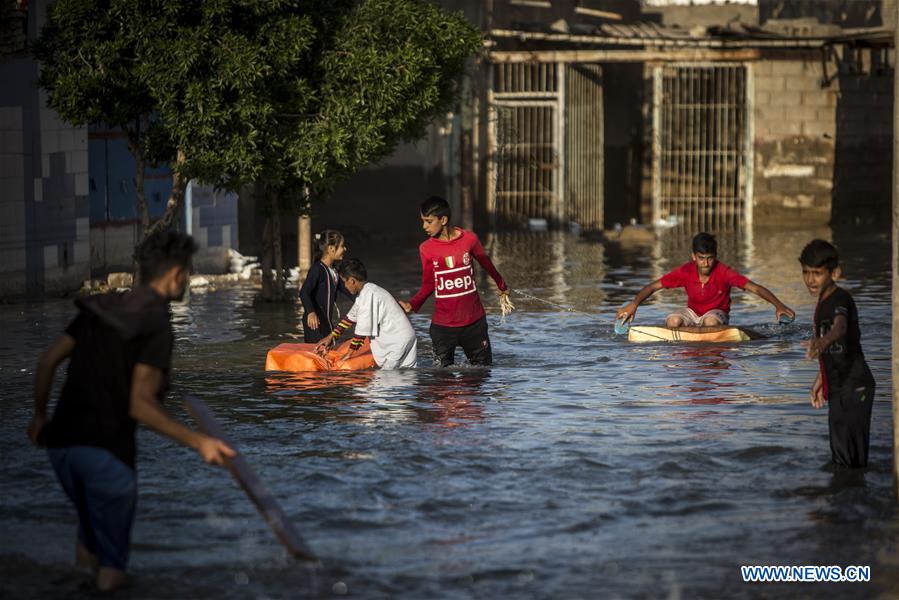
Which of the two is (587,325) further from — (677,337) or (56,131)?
(56,131)

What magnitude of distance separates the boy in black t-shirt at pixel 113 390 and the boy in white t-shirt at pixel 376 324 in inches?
220

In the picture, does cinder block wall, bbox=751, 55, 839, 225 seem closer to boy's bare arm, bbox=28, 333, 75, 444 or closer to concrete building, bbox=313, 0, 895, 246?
concrete building, bbox=313, 0, 895, 246

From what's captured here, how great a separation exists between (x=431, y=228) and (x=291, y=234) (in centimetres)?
1558

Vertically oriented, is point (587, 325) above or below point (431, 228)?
below

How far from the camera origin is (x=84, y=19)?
15914mm

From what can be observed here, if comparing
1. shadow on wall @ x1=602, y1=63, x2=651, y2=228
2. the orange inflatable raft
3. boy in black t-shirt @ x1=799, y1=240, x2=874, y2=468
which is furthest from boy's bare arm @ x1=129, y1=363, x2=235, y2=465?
shadow on wall @ x1=602, y1=63, x2=651, y2=228

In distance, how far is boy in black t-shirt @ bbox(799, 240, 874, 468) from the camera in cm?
850

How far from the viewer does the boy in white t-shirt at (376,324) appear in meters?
12.3

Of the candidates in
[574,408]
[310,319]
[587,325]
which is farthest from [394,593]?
[587,325]

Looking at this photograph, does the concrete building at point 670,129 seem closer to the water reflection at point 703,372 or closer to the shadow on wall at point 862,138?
the shadow on wall at point 862,138

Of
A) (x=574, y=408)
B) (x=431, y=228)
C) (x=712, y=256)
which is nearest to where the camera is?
(x=574, y=408)

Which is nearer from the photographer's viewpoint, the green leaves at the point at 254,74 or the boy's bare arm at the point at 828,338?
the boy's bare arm at the point at 828,338

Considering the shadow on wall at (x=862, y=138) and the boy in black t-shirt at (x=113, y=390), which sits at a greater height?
the shadow on wall at (x=862, y=138)

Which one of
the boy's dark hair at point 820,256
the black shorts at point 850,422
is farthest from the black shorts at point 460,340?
the boy's dark hair at point 820,256
